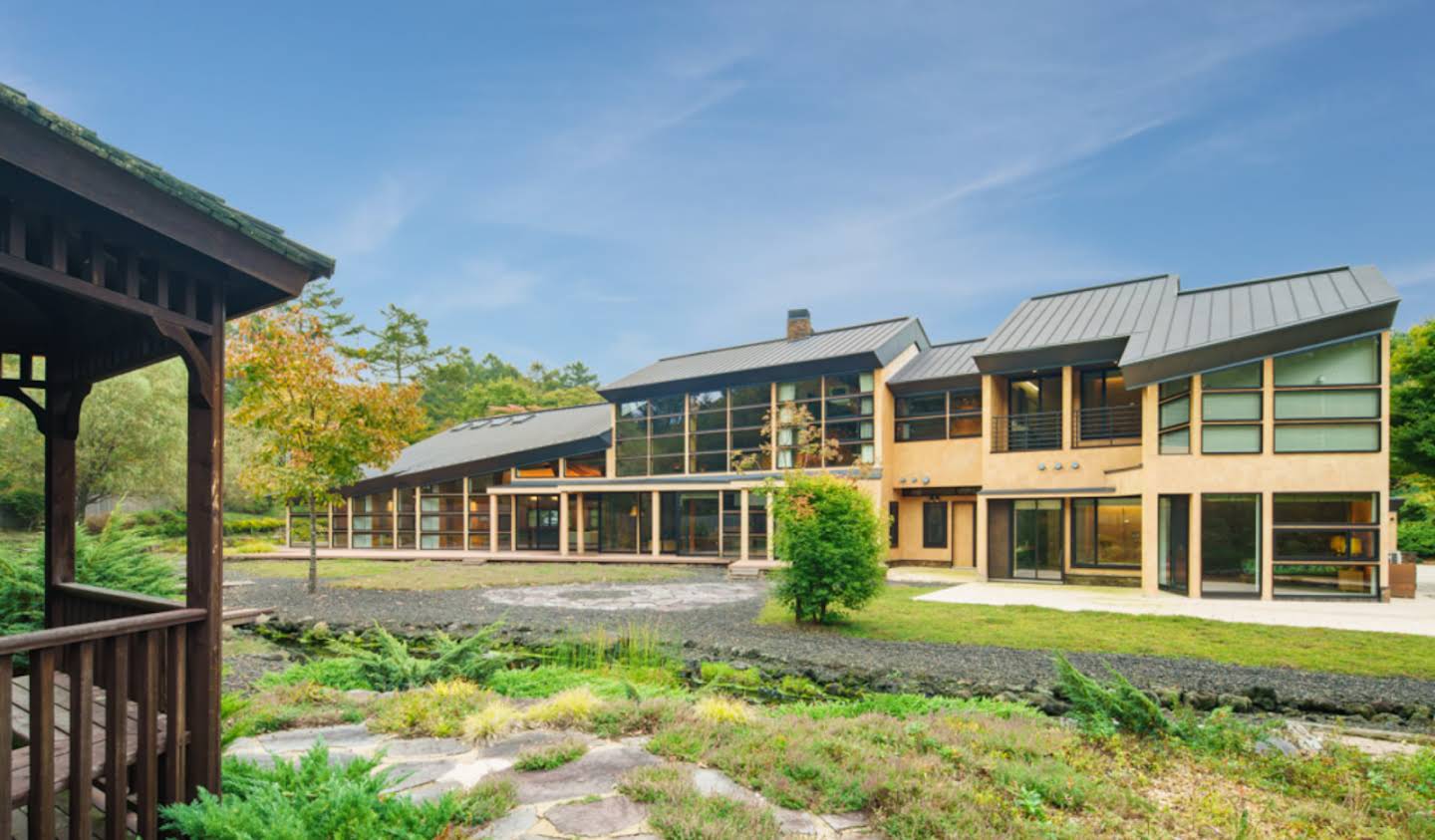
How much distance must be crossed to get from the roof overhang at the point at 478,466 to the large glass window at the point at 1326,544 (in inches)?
757

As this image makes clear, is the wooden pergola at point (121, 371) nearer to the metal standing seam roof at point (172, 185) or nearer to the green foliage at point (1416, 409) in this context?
the metal standing seam roof at point (172, 185)

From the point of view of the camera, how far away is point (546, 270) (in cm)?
5856

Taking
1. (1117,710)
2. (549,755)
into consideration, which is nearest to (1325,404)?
(1117,710)

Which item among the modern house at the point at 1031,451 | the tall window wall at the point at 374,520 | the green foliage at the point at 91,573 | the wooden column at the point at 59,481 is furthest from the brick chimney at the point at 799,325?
the wooden column at the point at 59,481

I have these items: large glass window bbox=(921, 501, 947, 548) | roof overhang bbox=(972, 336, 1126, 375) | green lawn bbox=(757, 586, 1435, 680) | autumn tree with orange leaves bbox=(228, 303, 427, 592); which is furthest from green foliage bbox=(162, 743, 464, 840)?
large glass window bbox=(921, 501, 947, 548)

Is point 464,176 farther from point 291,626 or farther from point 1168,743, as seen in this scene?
point 1168,743

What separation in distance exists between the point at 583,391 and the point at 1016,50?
142ft

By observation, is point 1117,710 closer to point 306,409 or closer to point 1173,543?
point 1173,543

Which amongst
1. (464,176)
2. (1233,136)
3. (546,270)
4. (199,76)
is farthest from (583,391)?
(1233,136)

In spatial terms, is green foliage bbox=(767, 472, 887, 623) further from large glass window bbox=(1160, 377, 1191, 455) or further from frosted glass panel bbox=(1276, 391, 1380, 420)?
frosted glass panel bbox=(1276, 391, 1380, 420)

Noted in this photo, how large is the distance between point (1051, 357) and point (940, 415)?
442cm

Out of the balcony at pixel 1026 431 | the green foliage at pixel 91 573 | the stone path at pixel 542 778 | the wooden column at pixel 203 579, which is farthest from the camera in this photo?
the balcony at pixel 1026 431

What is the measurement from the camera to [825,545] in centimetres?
1120

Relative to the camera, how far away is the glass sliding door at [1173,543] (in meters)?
15.7
